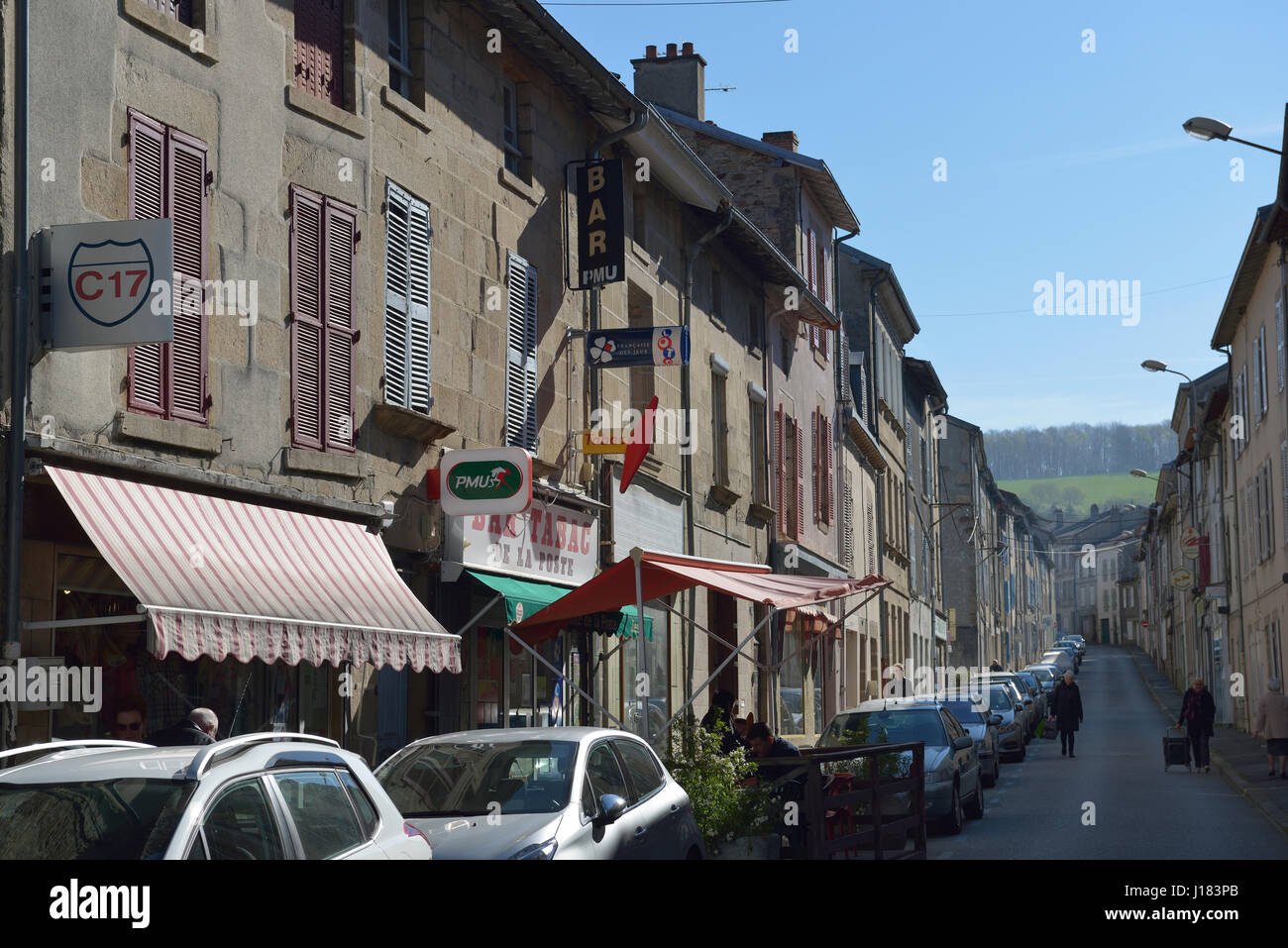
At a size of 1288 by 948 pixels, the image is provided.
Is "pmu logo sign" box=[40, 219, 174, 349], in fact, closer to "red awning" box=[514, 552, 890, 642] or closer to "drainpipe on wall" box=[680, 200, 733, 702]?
"red awning" box=[514, 552, 890, 642]

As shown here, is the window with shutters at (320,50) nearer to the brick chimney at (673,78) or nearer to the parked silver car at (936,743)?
the parked silver car at (936,743)

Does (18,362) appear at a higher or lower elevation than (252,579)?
higher

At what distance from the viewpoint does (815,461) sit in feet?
105

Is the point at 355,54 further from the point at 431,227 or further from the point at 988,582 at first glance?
the point at 988,582

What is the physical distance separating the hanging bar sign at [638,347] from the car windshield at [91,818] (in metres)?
12.0

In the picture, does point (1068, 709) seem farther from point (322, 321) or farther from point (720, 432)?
point (322, 321)

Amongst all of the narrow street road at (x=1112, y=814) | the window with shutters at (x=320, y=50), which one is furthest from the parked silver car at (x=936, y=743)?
the window with shutters at (x=320, y=50)

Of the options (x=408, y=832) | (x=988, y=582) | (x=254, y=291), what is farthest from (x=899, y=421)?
(x=408, y=832)

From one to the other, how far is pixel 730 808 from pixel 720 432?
543 inches

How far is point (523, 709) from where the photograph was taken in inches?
663

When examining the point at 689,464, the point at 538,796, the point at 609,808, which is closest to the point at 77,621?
the point at 538,796

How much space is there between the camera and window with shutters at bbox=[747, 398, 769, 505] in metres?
26.6

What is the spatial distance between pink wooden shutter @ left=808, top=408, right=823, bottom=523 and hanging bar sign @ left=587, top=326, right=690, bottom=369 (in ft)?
45.4

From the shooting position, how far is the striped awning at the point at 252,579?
30.6 ft
